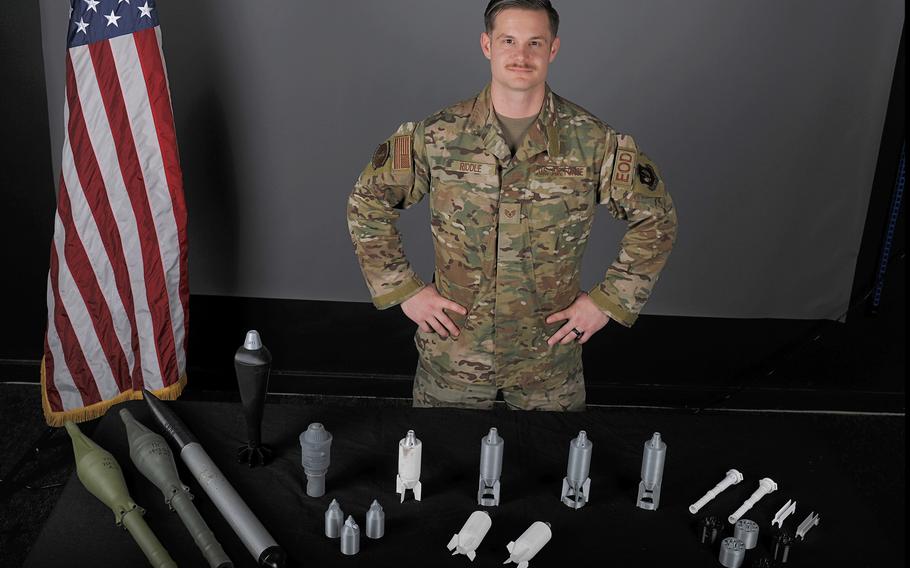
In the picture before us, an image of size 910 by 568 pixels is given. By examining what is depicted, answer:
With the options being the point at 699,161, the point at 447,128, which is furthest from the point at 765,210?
the point at 447,128

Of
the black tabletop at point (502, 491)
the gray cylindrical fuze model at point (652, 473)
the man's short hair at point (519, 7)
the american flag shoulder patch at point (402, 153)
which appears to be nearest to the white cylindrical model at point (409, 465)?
the black tabletop at point (502, 491)

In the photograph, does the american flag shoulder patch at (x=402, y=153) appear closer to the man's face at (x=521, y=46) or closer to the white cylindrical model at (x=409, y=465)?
the man's face at (x=521, y=46)

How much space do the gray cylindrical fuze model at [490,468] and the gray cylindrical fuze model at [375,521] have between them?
21 cm

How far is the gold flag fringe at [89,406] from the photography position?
3086 mm

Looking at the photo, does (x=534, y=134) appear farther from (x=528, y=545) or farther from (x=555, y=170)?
(x=528, y=545)

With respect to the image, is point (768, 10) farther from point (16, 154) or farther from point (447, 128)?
point (16, 154)

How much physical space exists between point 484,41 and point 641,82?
1184 mm

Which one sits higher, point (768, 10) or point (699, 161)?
point (768, 10)

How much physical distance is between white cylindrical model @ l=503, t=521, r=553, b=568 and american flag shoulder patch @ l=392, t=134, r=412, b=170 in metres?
0.98

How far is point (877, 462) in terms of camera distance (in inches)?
130

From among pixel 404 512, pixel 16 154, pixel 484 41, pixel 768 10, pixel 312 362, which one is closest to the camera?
pixel 404 512

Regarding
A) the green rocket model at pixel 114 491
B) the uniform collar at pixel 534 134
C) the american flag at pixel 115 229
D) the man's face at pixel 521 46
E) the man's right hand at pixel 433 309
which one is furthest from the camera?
the american flag at pixel 115 229

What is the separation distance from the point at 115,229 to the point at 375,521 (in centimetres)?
180

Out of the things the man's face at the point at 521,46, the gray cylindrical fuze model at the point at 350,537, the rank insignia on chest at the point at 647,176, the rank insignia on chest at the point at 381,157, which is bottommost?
the gray cylindrical fuze model at the point at 350,537
